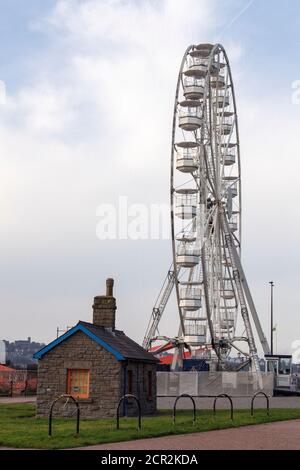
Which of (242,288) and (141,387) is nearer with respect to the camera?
(141,387)

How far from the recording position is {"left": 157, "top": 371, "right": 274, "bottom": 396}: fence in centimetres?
5094

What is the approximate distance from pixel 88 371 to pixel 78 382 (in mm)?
621

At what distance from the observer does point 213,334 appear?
61.1 meters

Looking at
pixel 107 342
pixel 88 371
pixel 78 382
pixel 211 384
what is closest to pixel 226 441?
pixel 107 342

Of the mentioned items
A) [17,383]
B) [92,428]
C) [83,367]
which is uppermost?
[17,383]

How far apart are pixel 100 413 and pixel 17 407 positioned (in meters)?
7.55

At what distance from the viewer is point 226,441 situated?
21141 millimetres

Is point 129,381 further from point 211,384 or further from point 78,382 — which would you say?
point 211,384

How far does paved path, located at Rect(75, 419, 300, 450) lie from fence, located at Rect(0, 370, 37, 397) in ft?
91.1

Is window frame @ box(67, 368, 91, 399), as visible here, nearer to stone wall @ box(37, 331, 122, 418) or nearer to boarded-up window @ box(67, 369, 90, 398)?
boarded-up window @ box(67, 369, 90, 398)

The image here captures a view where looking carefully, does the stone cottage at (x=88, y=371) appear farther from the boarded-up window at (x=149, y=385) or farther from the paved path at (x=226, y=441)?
the paved path at (x=226, y=441)

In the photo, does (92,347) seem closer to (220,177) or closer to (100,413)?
(100,413)

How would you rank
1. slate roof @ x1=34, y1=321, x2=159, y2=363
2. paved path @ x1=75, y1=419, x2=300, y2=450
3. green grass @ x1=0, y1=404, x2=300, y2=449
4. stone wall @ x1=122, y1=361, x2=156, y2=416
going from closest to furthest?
paved path @ x1=75, y1=419, x2=300, y2=450 → green grass @ x1=0, y1=404, x2=300, y2=449 → slate roof @ x1=34, y1=321, x2=159, y2=363 → stone wall @ x1=122, y1=361, x2=156, y2=416

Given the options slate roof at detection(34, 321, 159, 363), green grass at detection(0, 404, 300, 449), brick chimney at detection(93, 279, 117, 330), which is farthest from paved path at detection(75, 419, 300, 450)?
brick chimney at detection(93, 279, 117, 330)
